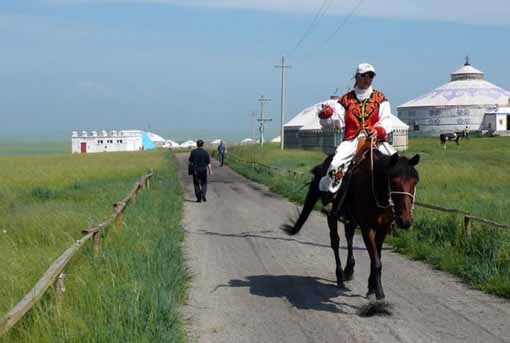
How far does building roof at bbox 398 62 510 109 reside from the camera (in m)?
85.3

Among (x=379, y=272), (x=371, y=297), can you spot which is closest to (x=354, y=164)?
(x=379, y=272)

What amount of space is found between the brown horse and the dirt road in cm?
64

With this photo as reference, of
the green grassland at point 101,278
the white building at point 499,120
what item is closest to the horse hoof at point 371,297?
the green grassland at point 101,278

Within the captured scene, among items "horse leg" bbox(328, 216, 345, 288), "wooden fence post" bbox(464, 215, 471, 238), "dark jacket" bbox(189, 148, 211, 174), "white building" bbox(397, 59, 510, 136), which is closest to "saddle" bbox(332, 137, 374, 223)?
"horse leg" bbox(328, 216, 345, 288)

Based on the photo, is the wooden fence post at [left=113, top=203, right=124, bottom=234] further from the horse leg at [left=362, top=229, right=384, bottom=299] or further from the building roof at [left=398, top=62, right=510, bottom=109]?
the building roof at [left=398, top=62, right=510, bottom=109]

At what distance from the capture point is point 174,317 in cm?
688

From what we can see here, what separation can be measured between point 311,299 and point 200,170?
1430 cm

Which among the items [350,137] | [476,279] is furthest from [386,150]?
[476,279]

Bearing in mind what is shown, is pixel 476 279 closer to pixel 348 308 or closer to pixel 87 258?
pixel 348 308

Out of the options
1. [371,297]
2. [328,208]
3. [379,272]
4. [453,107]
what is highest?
[453,107]

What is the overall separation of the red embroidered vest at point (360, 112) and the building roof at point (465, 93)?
260 feet

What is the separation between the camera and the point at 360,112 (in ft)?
27.7

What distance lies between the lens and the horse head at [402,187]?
6.98 meters

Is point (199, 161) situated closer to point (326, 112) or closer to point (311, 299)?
point (326, 112)
